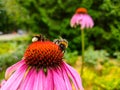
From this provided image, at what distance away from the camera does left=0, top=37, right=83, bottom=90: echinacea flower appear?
1454mm

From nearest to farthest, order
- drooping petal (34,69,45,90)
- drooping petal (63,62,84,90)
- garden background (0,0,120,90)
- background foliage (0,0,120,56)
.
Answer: drooping petal (34,69,45,90)
drooping petal (63,62,84,90)
garden background (0,0,120,90)
background foliage (0,0,120,56)

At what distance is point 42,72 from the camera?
1.51 meters

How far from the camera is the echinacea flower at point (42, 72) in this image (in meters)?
1.45

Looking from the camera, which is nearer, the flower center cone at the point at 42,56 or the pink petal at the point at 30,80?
the pink petal at the point at 30,80

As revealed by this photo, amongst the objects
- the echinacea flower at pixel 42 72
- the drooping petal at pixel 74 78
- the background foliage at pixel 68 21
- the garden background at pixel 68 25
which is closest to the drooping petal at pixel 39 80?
the echinacea flower at pixel 42 72

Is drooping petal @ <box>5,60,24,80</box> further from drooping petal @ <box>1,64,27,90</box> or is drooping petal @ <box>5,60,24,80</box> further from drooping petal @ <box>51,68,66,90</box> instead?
drooping petal @ <box>51,68,66,90</box>

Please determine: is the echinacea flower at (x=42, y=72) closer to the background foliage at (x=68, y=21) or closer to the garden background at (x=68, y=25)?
the garden background at (x=68, y=25)

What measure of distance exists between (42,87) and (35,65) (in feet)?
0.49

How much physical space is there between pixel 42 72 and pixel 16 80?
103mm

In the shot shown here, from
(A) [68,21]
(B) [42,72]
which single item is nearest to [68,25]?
(A) [68,21]

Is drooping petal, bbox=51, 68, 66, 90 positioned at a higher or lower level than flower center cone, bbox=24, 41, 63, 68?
lower

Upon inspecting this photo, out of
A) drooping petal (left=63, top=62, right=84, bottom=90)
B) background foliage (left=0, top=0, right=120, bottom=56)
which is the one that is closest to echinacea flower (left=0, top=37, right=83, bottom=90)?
drooping petal (left=63, top=62, right=84, bottom=90)

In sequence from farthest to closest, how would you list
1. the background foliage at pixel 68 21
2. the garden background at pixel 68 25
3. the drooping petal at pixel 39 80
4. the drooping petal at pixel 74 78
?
the background foliage at pixel 68 21 → the garden background at pixel 68 25 → the drooping petal at pixel 74 78 → the drooping petal at pixel 39 80

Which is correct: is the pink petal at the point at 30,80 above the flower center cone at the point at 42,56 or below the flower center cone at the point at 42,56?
below
